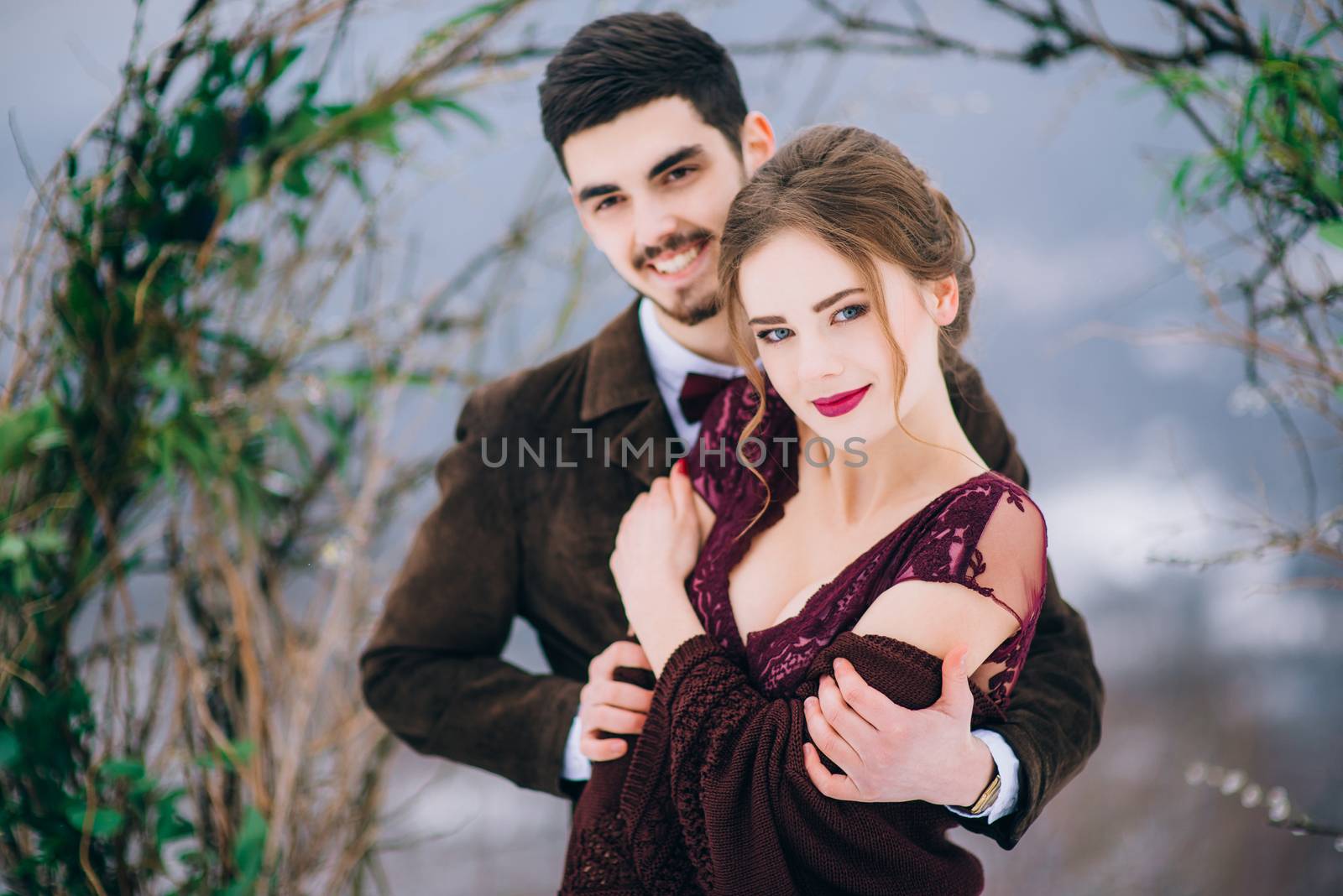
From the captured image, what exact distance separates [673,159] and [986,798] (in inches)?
35.8

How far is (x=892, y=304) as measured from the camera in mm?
1196

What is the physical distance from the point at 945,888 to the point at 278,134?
1.82m

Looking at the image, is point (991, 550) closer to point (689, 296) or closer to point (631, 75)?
point (689, 296)

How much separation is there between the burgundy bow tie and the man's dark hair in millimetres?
332

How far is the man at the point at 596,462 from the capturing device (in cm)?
151

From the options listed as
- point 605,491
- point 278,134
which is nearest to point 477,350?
point 278,134

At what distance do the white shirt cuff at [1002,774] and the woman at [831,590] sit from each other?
5 cm

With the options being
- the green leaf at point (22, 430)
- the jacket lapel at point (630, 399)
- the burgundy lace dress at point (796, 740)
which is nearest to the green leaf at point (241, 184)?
the green leaf at point (22, 430)

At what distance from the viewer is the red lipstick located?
3.95 ft

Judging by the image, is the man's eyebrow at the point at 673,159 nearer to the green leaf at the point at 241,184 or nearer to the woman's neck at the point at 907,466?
the woman's neck at the point at 907,466

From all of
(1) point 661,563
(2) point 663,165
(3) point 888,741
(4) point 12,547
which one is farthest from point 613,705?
(4) point 12,547

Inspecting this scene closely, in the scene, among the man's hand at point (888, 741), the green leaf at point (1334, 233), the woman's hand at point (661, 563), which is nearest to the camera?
the man's hand at point (888, 741)

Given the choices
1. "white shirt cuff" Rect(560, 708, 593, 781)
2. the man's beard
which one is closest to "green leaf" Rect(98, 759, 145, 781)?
"white shirt cuff" Rect(560, 708, 593, 781)

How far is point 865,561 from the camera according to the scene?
4.02 ft
